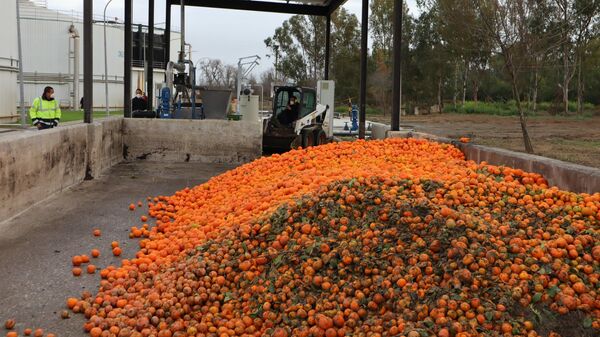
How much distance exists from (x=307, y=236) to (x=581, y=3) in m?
29.3

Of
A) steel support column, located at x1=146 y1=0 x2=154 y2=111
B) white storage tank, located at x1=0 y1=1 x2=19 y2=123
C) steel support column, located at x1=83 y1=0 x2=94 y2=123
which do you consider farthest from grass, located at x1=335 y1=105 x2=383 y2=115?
steel support column, located at x1=83 y1=0 x2=94 y2=123

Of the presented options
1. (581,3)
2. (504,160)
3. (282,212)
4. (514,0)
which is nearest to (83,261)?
(282,212)

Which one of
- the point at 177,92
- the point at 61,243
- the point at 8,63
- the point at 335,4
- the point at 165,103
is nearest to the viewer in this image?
the point at 61,243

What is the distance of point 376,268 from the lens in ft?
14.6

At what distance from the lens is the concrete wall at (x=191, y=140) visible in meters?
14.7

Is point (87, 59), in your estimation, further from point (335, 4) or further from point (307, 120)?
point (335, 4)

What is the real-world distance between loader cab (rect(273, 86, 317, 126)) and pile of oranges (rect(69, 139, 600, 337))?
11.1 meters

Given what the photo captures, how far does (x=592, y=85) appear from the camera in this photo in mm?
49781

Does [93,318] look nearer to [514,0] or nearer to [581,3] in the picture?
[514,0]

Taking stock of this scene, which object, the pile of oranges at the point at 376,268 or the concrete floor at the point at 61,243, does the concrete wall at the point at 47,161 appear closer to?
the concrete floor at the point at 61,243

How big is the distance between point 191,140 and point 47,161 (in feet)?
19.8

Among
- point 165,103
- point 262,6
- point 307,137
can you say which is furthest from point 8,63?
point 307,137

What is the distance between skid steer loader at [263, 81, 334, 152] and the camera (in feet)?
56.0

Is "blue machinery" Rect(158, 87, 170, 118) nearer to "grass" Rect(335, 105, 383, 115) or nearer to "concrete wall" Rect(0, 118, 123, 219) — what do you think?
"concrete wall" Rect(0, 118, 123, 219)
